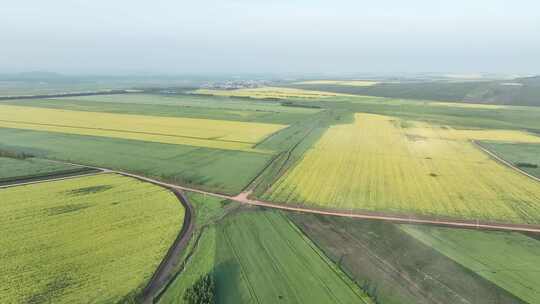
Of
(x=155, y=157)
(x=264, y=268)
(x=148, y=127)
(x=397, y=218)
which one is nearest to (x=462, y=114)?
(x=397, y=218)

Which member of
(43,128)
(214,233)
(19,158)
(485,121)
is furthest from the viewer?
(485,121)

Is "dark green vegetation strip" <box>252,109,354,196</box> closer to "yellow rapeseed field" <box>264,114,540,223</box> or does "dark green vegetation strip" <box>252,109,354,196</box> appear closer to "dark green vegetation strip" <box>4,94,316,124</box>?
"yellow rapeseed field" <box>264,114,540,223</box>

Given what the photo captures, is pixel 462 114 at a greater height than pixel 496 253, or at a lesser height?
greater

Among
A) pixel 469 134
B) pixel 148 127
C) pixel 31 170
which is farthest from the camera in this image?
pixel 469 134

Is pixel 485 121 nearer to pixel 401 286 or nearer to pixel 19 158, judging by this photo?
pixel 401 286

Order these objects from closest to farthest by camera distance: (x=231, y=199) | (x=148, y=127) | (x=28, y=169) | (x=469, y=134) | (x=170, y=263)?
(x=170, y=263), (x=231, y=199), (x=28, y=169), (x=148, y=127), (x=469, y=134)

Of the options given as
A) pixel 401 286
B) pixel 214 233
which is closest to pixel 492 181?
pixel 401 286

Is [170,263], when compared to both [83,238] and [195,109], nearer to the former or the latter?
[83,238]
